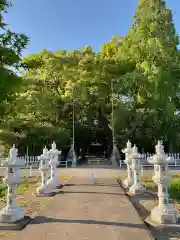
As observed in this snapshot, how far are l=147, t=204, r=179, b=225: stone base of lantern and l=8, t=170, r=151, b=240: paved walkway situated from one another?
341 mm

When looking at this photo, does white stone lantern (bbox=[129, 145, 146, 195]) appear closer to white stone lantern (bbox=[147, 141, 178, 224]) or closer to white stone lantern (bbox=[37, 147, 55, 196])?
white stone lantern (bbox=[147, 141, 178, 224])

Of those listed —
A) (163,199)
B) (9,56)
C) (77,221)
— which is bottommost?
(77,221)

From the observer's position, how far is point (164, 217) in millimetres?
5148

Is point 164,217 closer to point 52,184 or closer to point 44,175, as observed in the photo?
point 44,175

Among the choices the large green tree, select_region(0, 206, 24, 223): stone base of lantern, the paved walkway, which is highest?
the large green tree

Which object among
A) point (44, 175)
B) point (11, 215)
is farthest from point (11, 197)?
point (44, 175)

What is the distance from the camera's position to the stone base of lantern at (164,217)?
5.12 metres

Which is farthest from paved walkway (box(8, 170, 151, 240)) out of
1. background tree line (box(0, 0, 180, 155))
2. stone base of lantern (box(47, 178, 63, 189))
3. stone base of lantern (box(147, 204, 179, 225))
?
background tree line (box(0, 0, 180, 155))

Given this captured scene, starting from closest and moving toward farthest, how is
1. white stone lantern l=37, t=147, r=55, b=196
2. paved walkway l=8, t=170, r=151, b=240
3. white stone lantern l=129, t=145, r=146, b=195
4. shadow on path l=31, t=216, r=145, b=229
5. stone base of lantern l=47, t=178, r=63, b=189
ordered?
paved walkway l=8, t=170, r=151, b=240 → shadow on path l=31, t=216, r=145, b=229 → white stone lantern l=129, t=145, r=146, b=195 → white stone lantern l=37, t=147, r=55, b=196 → stone base of lantern l=47, t=178, r=63, b=189

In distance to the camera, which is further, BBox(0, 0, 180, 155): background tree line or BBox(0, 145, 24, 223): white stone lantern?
BBox(0, 0, 180, 155): background tree line

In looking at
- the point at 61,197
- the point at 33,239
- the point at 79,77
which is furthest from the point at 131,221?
the point at 79,77

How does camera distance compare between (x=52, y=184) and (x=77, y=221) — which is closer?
(x=77, y=221)

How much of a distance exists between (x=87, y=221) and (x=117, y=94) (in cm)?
2172

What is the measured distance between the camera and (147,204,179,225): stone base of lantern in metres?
5.12
